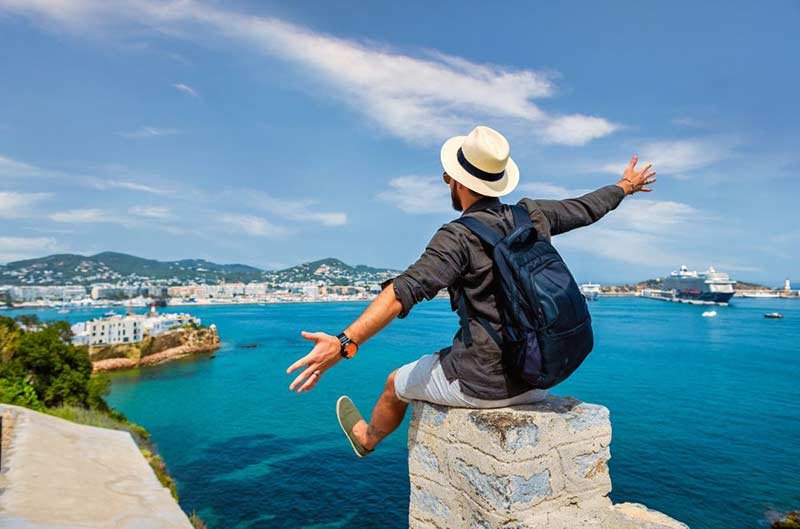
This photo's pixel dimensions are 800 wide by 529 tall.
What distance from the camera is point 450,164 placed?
2221 millimetres

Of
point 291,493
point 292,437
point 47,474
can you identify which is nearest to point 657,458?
point 291,493

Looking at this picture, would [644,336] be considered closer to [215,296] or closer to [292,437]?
[292,437]

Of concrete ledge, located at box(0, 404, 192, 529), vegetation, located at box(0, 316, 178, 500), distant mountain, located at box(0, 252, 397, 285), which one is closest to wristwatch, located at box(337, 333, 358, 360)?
concrete ledge, located at box(0, 404, 192, 529)

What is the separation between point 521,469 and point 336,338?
3.02ft

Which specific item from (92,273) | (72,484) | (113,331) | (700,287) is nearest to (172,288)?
(92,273)

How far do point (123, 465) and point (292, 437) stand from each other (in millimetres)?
12449

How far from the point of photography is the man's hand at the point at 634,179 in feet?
8.62

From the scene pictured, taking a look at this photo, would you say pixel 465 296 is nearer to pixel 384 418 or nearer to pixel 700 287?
pixel 384 418

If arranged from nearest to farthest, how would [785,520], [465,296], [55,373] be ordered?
[465,296] → [785,520] → [55,373]

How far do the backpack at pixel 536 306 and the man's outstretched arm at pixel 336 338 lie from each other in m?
0.45

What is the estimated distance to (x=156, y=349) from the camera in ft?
143

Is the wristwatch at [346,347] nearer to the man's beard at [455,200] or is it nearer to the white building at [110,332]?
the man's beard at [455,200]

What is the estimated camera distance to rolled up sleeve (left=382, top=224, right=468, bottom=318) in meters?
1.75

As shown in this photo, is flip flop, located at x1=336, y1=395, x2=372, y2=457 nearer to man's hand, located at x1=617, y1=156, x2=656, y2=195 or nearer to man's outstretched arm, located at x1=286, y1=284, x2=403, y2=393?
man's outstretched arm, located at x1=286, y1=284, x2=403, y2=393
